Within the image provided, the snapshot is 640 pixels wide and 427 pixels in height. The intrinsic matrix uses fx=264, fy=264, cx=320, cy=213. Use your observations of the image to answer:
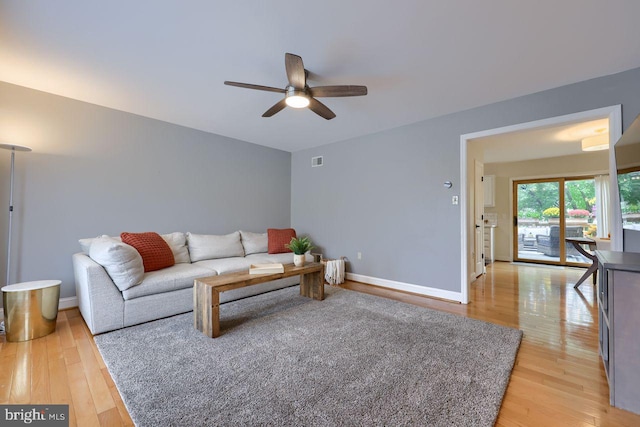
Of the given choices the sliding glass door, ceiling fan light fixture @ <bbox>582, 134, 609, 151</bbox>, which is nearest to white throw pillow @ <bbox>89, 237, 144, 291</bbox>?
ceiling fan light fixture @ <bbox>582, 134, 609, 151</bbox>

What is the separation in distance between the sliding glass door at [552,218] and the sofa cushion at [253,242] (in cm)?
593

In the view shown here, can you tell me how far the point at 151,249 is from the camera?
3033 millimetres

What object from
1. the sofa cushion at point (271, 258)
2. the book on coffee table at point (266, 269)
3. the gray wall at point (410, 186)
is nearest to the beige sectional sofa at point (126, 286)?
the sofa cushion at point (271, 258)

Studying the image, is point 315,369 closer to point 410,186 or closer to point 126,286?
point 126,286

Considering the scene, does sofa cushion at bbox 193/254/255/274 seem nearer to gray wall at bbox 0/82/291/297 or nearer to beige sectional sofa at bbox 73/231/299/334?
beige sectional sofa at bbox 73/231/299/334

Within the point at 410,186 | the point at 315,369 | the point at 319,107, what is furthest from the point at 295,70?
the point at 410,186

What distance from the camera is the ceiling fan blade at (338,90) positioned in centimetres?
225

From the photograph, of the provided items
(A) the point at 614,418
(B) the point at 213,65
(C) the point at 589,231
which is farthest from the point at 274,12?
(C) the point at 589,231

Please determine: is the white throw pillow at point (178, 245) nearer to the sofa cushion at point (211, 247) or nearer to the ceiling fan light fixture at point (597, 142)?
the sofa cushion at point (211, 247)

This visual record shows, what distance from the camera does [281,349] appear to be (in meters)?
2.10

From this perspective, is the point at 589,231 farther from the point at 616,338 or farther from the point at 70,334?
the point at 70,334

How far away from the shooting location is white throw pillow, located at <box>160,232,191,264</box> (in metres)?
3.50

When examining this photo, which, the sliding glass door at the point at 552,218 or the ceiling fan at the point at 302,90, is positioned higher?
the ceiling fan at the point at 302,90

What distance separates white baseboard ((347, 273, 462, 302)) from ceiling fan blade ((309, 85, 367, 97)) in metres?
2.72
